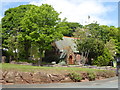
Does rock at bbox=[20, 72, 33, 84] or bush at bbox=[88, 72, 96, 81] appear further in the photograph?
bush at bbox=[88, 72, 96, 81]

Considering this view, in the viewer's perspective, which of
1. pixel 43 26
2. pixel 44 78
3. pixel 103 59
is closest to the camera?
pixel 44 78

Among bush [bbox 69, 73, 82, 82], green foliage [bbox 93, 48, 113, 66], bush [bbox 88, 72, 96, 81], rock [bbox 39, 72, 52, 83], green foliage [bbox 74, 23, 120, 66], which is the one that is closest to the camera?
rock [bbox 39, 72, 52, 83]

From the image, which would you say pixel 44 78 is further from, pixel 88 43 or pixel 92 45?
pixel 92 45

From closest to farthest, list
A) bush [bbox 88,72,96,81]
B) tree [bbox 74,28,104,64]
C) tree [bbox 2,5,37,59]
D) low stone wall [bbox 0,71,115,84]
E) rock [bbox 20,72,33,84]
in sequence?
low stone wall [bbox 0,71,115,84]
rock [bbox 20,72,33,84]
bush [bbox 88,72,96,81]
tree [bbox 74,28,104,64]
tree [bbox 2,5,37,59]

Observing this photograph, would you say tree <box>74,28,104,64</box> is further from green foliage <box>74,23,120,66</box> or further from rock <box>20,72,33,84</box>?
rock <box>20,72,33,84</box>

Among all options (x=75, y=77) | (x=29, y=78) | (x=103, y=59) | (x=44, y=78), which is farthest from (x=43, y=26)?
(x=29, y=78)

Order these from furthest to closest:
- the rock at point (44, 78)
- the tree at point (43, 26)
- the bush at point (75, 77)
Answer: the tree at point (43, 26) → the bush at point (75, 77) → the rock at point (44, 78)

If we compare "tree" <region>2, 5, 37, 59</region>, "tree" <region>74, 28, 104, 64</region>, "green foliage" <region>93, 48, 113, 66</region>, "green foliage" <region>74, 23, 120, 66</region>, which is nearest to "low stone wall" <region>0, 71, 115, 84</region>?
"tree" <region>74, 28, 104, 64</region>

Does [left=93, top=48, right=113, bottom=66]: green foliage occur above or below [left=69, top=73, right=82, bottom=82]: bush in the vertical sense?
above

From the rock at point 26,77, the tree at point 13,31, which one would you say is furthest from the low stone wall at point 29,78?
the tree at point 13,31

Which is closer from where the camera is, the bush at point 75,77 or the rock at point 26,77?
the rock at point 26,77

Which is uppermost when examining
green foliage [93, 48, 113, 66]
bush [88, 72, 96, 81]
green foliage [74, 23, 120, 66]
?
green foliage [74, 23, 120, 66]

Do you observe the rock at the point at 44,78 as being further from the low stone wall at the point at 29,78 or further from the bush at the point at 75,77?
the bush at the point at 75,77

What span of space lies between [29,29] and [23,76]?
1641cm
